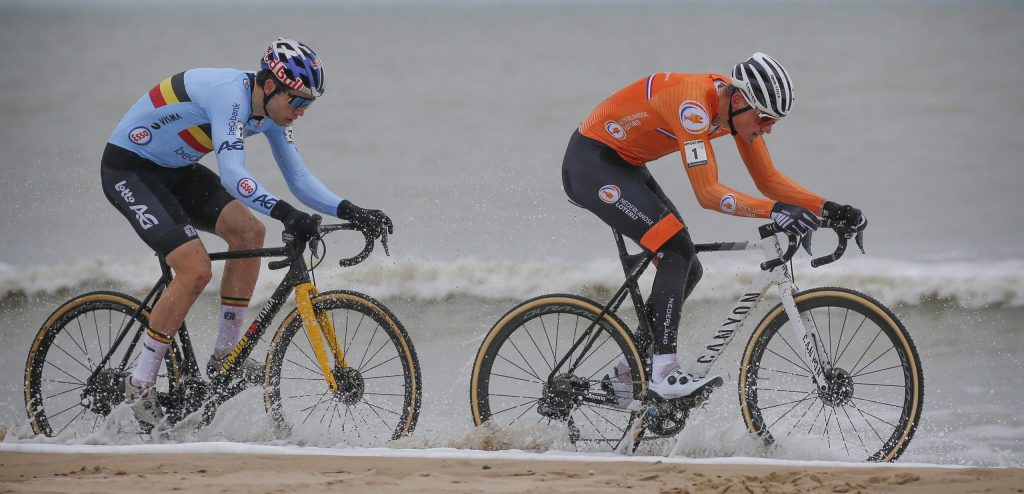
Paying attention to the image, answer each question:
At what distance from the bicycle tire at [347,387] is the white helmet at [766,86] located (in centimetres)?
181

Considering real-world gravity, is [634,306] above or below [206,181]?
below

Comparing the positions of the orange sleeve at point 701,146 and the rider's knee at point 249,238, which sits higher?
the orange sleeve at point 701,146

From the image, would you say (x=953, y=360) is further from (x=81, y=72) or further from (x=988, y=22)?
(x=988, y=22)

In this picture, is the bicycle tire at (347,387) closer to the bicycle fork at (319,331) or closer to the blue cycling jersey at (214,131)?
the bicycle fork at (319,331)

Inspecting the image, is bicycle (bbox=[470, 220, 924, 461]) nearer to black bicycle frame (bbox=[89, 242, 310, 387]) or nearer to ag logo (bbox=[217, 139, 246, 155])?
black bicycle frame (bbox=[89, 242, 310, 387])

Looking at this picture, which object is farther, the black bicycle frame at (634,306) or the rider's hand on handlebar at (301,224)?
the black bicycle frame at (634,306)

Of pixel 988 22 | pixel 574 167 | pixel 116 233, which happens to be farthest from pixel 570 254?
pixel 988 22

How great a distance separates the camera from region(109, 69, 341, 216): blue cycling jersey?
4.52m

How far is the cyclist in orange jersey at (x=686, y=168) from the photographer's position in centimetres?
430

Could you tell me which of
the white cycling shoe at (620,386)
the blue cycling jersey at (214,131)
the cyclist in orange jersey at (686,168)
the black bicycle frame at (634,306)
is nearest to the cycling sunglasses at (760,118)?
the cyclist in orange jersey at (686,168)

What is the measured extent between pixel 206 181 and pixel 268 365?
978mm

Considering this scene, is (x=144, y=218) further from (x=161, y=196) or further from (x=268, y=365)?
(x=268, y=365)

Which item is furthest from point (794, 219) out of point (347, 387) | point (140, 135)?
point (140, 135)

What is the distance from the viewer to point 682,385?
452 centimetres
